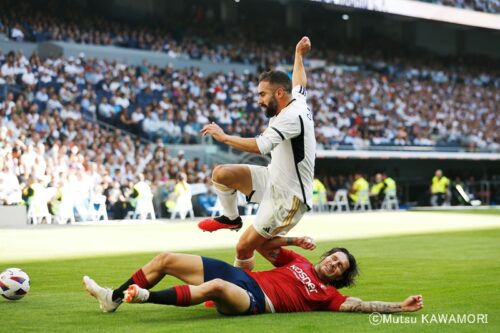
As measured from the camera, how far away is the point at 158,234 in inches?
895

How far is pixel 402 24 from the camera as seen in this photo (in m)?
53.8

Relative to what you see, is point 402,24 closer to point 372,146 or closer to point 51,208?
point 372,146

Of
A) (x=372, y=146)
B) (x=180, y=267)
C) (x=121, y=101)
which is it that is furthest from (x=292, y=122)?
(x=372, y=146)

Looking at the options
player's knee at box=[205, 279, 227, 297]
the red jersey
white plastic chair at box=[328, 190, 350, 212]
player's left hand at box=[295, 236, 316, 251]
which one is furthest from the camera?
white plastic chair at box=[328, 190, 350, 212]

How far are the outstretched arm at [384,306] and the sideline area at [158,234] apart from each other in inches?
312

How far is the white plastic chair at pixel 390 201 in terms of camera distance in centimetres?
3872

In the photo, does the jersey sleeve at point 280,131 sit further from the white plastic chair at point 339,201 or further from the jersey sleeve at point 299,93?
the white plastic chair at point 339,201

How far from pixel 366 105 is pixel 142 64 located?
12.6m

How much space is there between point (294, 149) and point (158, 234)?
538 inches

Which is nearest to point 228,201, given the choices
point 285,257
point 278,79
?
point 285,257

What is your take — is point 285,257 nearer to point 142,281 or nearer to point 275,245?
point 275,245

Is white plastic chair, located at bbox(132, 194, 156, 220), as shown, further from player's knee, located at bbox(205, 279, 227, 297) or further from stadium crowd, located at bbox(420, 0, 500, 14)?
stadium crowd, located at bbox(420, 0, 500, 14)

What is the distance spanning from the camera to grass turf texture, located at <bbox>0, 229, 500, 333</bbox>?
7.85m

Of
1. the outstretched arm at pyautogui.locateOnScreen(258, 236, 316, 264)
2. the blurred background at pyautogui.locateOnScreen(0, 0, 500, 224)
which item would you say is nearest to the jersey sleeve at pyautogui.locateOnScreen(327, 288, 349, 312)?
the outstretched arm at pyautogui.locateOnScreen(258, 236, 316, 264)
